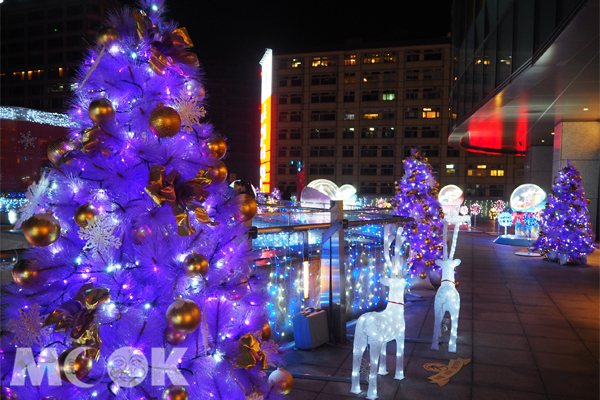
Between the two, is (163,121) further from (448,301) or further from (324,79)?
(324,79)

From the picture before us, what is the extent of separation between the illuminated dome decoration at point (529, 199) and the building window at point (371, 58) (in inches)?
1807

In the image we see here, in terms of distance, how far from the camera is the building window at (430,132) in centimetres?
6234

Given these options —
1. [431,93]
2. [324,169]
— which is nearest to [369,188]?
[324,169]

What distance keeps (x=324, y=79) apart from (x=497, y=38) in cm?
5149

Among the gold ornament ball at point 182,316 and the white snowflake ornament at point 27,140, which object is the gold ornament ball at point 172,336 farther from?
the white snowflake ornament at point 27,140

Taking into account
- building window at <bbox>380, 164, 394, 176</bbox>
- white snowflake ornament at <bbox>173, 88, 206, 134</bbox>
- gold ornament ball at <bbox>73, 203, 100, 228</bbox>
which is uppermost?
building window at <bbox>380, 164, 394, 176</bbox>

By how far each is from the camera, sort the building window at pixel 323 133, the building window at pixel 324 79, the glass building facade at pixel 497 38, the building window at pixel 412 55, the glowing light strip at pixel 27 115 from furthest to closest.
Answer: the building window at pixel 323 133, the building window at pixel 324 79, the building window at pixel 412 55, the glowing light strip at pixel 27 115, the glass building facade at pixel 497 38

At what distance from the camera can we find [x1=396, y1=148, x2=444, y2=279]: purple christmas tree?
409 inches

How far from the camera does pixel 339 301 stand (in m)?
6.52

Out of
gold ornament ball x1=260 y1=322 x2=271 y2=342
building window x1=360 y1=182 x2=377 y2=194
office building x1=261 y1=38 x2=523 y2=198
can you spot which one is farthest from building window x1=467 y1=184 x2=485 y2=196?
gold ornament ball x1=260 y1=322 x2=271 y2=342

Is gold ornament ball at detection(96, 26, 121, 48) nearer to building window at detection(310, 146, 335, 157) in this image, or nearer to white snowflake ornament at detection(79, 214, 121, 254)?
white snowflake ornament at detection(79, 214, 121, 254)

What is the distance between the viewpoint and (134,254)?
7.91 feet

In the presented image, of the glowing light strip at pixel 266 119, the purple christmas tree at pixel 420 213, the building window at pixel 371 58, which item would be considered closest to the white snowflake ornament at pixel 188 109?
the purple christmas tree at pixel 420 213

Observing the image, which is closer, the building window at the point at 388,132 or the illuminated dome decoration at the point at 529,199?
the illuminated dome decoration at the point at 529,199
